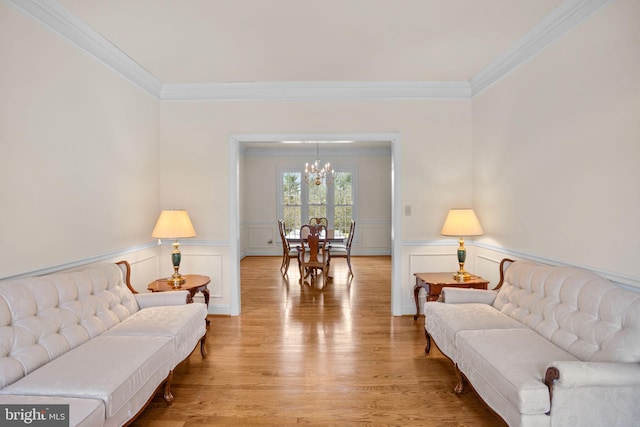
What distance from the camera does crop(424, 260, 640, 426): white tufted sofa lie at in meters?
1.61

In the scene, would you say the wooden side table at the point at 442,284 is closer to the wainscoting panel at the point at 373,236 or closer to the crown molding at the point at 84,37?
the crown molding at the point at 84,37

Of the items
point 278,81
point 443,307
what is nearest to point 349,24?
point 278,81

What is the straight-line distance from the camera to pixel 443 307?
2.83 m

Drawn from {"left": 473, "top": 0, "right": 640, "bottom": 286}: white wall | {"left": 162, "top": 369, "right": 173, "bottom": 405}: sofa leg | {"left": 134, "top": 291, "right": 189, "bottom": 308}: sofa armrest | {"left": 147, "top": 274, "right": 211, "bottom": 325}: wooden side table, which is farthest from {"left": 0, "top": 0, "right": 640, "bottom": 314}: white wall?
{"left": 162, "top": 369, "right": 173, "bottom": 405}: sofa leg

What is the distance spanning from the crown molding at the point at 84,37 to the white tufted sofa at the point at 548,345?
383 cm

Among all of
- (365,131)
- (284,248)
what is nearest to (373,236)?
(284,248)

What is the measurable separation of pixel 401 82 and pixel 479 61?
87cm

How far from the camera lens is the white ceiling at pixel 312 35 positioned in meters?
2.46

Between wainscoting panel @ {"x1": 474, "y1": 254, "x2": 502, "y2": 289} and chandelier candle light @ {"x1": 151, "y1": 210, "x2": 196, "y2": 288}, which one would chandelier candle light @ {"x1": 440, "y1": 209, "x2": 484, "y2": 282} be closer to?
wainscoting panel @ {"x1": 474, "y1": 254, "x2": 502, "y2": 289}

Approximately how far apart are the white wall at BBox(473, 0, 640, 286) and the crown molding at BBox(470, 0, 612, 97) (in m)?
0.07

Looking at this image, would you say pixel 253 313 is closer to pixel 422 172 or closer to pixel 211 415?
pixel 211 415

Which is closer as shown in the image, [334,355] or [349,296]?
[334,355]

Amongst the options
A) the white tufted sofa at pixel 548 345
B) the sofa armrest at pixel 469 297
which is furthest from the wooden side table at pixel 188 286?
the sofa armrest at pixel 469 297

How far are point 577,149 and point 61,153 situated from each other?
13.1 ft
